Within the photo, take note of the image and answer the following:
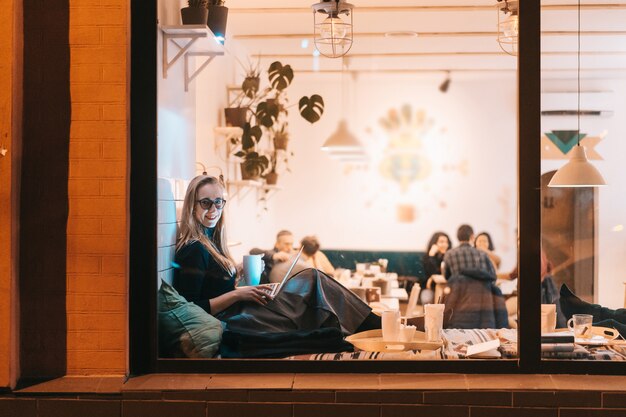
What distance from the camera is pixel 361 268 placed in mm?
4879

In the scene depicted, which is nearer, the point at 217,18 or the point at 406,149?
the point at 217,18

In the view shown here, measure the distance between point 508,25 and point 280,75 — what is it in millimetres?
1267

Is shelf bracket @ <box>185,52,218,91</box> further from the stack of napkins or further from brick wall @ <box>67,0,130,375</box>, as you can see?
the stack of napkins

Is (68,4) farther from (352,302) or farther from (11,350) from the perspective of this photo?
(352,302)

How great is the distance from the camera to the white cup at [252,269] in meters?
3.70

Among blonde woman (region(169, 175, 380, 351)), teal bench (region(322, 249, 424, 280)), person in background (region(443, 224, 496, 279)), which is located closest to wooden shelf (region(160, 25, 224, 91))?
blonde woman (region(169, 175, 380, 351))

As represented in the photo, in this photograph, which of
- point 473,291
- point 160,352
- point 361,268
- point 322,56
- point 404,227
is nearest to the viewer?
point 160,352

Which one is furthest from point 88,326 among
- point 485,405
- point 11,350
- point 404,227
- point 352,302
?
point 404,227

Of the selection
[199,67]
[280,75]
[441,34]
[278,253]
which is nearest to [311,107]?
[280,75]

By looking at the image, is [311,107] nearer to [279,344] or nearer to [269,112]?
[269,112]

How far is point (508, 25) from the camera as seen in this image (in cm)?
377

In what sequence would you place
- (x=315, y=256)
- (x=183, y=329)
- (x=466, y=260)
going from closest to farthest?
(x=183, y=329) < (x=315, y=256) < (x=466, y=260)

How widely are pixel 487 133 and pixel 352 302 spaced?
308cm

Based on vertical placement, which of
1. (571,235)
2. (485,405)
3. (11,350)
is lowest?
(485,405)
